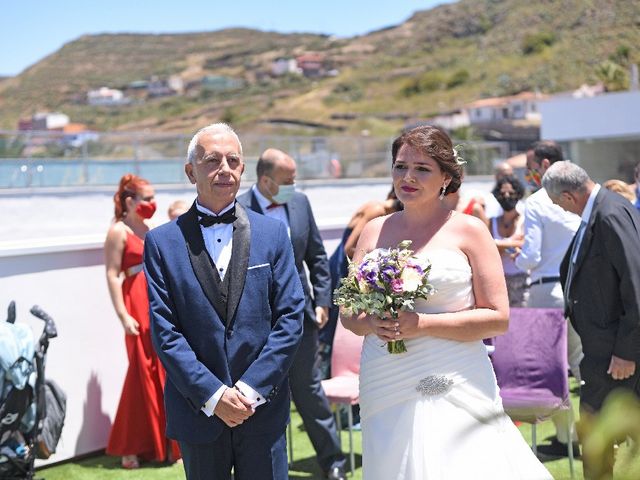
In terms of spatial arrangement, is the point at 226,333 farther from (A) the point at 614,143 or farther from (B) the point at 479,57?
(B) the point at 479,57

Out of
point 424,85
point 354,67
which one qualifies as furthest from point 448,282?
point 354,67

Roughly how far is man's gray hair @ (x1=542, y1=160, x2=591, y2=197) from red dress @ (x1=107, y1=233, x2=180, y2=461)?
3.19m

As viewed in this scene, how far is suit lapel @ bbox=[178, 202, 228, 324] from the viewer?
3748mm

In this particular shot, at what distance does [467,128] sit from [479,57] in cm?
3960

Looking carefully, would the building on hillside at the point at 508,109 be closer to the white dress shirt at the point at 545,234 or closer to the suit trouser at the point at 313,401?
the white dress shirt at the point at 545,234

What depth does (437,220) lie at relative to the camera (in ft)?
13.2

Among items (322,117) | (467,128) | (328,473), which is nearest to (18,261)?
(328,473)

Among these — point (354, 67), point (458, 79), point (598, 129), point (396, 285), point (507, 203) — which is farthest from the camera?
point (354, 67)

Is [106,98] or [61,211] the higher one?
[106,98]

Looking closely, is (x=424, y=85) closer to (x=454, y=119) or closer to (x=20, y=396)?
(x=454, y=119)

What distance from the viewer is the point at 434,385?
385cm

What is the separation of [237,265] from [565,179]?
7.42 feet

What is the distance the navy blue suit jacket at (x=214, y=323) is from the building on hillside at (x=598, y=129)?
164ft

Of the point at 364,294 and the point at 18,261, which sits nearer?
the point at 364,294
